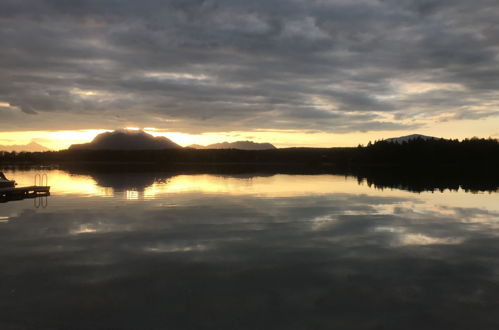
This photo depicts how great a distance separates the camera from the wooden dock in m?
44.8

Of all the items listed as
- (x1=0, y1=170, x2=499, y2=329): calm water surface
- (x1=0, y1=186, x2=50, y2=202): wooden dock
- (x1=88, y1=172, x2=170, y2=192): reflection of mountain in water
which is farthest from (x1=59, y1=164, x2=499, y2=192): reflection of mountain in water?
(x1=0, y1=170, x2=499, y2=329): calm water surface

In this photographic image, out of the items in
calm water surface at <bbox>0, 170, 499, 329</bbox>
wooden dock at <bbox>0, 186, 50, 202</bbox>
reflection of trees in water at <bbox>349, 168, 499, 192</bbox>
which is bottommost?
calm water surface at <bbox>0, 170, 499, 329</bbox>

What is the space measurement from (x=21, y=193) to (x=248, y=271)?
40.1m

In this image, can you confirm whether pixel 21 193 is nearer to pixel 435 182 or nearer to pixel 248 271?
pixel 248 271

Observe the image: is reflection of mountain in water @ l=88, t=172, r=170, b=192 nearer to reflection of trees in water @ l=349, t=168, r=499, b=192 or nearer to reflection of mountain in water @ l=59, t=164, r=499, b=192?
reflection of mountain in water @ l=59, t=164, r=499, b=192

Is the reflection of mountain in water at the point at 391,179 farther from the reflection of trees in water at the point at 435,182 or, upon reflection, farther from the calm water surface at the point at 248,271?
the calm water surface at the point at 248,271

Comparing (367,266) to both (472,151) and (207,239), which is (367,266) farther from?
(472,151)

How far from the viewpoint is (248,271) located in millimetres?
16109

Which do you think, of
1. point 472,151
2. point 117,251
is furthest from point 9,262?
point 472,151

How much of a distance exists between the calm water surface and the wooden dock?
51.6ft

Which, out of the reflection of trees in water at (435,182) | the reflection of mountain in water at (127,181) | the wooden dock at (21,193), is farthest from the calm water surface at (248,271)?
the reflection of trees in water at (435,182)

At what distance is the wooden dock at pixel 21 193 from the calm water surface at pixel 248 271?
51.6ft

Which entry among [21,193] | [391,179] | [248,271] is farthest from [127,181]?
[248,271]

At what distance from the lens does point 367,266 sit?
1691 cm
